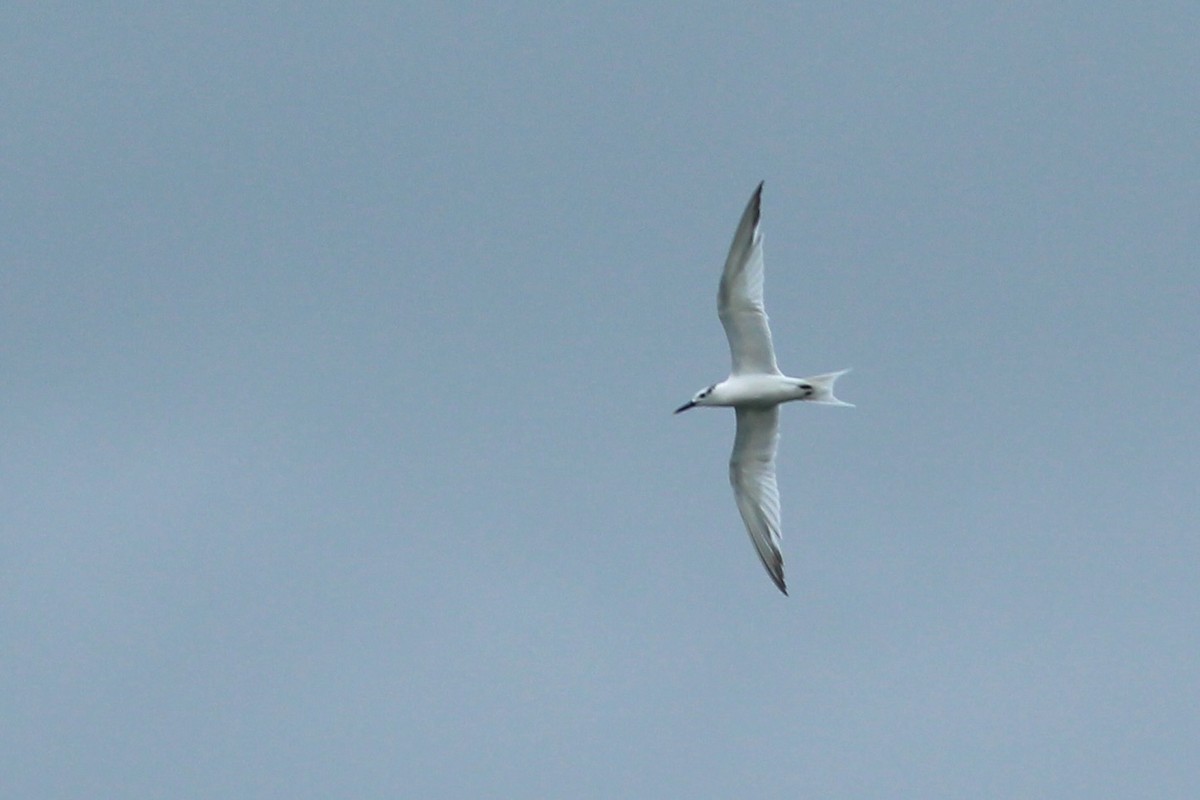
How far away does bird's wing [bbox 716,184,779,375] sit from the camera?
27531mm

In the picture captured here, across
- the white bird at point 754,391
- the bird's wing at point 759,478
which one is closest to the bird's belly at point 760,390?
the white bird at point 754,391

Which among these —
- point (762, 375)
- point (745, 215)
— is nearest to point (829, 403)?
point (762, 375)

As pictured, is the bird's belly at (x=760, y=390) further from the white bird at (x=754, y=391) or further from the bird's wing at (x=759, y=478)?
the bird's wing at (x=759, y=478)

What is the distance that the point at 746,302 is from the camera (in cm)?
2811

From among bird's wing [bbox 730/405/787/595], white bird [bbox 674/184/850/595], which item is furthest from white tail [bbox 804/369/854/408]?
bird's wing [bbox 730/405/787/595]

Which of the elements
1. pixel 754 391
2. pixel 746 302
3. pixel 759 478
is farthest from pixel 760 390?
pixel 759 478

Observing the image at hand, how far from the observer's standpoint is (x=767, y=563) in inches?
1170

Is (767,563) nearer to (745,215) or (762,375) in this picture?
(762,375)

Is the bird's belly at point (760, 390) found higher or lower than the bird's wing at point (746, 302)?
lower

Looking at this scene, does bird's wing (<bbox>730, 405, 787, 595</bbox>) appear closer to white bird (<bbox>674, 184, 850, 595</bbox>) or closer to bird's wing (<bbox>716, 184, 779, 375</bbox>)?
white bird (<bbox>674, 184, 850, 595</bbox>)

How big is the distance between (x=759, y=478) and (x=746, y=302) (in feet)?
10.4

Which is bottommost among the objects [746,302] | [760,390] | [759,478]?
[759,478]

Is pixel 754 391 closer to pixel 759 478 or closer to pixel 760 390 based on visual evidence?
pixel 760 390

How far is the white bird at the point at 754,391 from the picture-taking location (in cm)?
2784
